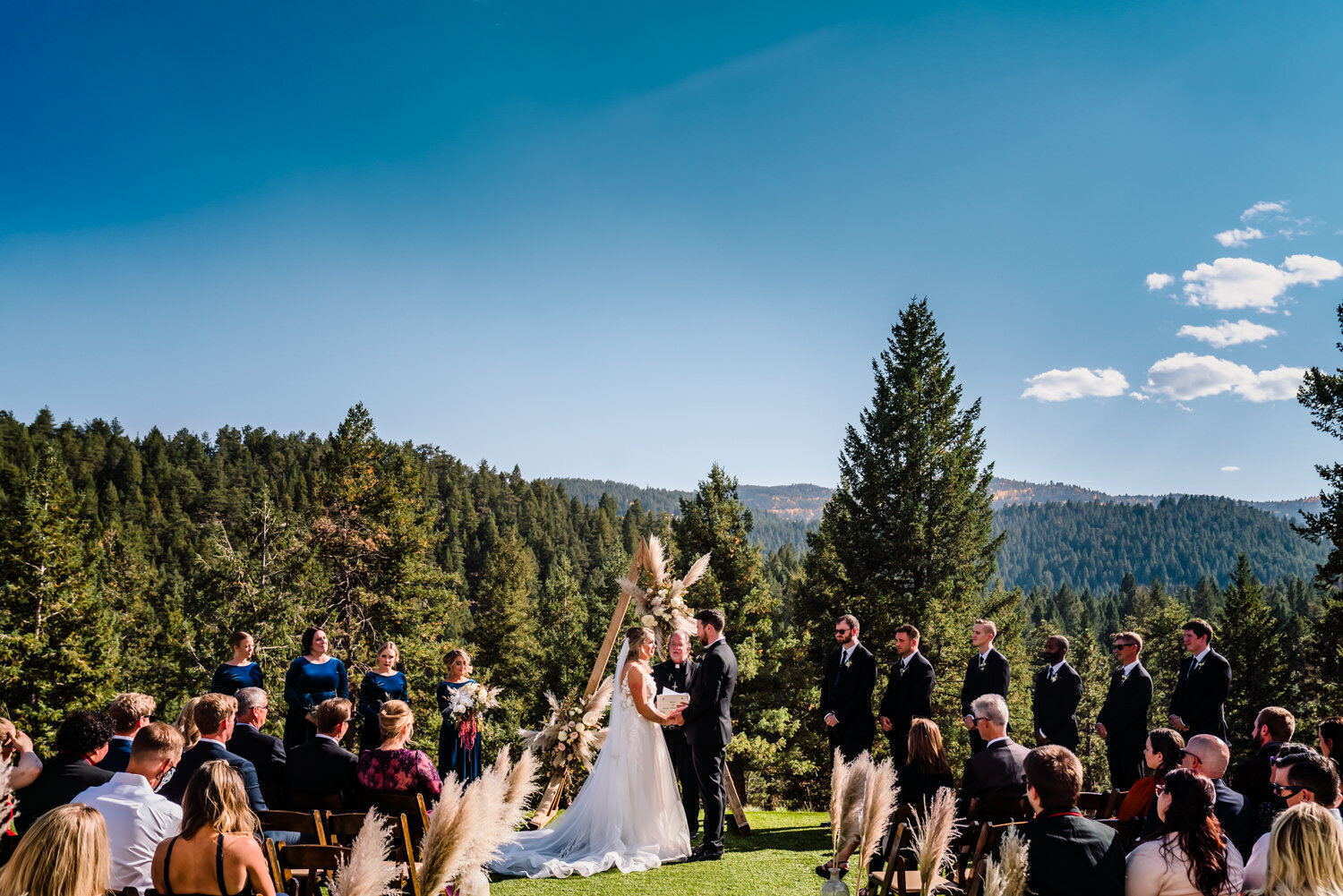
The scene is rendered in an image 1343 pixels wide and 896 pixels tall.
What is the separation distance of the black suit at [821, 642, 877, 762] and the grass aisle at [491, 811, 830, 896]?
3.48ft

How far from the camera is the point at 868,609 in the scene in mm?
20656

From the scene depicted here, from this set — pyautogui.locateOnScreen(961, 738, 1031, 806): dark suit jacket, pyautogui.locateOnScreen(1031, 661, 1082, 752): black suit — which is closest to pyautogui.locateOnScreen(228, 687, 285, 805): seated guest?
pyautogui.locateOnScreen(961, 738, 1031, 806): dark suit jacket

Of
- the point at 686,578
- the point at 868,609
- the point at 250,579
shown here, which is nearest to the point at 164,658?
the point at 250,579

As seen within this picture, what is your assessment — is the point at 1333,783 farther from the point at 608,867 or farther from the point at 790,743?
the point at 790,743

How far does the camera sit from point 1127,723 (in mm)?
7664

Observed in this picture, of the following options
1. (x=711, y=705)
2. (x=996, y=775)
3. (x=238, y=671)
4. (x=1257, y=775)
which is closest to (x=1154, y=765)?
(x=1257, y=775)

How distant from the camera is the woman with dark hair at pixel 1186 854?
3.29 meters

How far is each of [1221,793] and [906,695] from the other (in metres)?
3.53

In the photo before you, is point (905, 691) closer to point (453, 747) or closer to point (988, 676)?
point (988, 676)

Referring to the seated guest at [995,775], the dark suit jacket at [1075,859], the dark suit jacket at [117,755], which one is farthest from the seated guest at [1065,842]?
the dark suit jacket at [117,755]

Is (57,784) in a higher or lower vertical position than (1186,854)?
lower

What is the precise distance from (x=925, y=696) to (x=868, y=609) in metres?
13.3

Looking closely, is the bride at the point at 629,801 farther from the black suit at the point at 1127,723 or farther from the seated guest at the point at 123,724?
the black suit at the point at 1127,723

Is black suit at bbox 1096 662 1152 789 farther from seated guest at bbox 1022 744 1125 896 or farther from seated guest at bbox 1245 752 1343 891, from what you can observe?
seated guest at bbox 1022 744 1125 896
